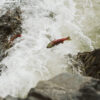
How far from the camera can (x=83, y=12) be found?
330 inches

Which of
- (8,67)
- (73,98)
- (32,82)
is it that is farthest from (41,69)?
(73,98)

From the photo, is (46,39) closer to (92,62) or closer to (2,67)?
(2,67)

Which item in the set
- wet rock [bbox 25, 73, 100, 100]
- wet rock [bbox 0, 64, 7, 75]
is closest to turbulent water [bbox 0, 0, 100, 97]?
wet rock [bbox 0, 64, 7, 75]

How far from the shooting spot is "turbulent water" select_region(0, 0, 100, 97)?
5.71 meters

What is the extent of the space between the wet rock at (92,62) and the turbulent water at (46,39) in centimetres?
54

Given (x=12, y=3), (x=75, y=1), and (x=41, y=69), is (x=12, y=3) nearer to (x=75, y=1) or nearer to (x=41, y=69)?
(x=75, y=1)

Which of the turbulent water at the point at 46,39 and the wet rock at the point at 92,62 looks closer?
the wet rock at the point at 92,62

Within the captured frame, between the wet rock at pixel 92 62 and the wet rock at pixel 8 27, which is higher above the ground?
the wet rock at pixel 8 27

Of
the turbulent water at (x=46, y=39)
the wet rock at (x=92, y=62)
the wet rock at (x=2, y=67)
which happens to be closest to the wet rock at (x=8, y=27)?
the turbulent water at (x=46, y=39)

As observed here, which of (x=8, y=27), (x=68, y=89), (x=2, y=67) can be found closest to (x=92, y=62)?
(x=68, y=89)

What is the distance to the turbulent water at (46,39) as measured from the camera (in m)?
5.71

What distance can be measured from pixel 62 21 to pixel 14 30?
1.96 meters

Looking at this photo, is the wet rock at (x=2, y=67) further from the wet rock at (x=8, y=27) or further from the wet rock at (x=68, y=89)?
the wet rock at (x=68, y=89)

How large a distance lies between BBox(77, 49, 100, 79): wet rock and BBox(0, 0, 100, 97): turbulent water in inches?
21.4
